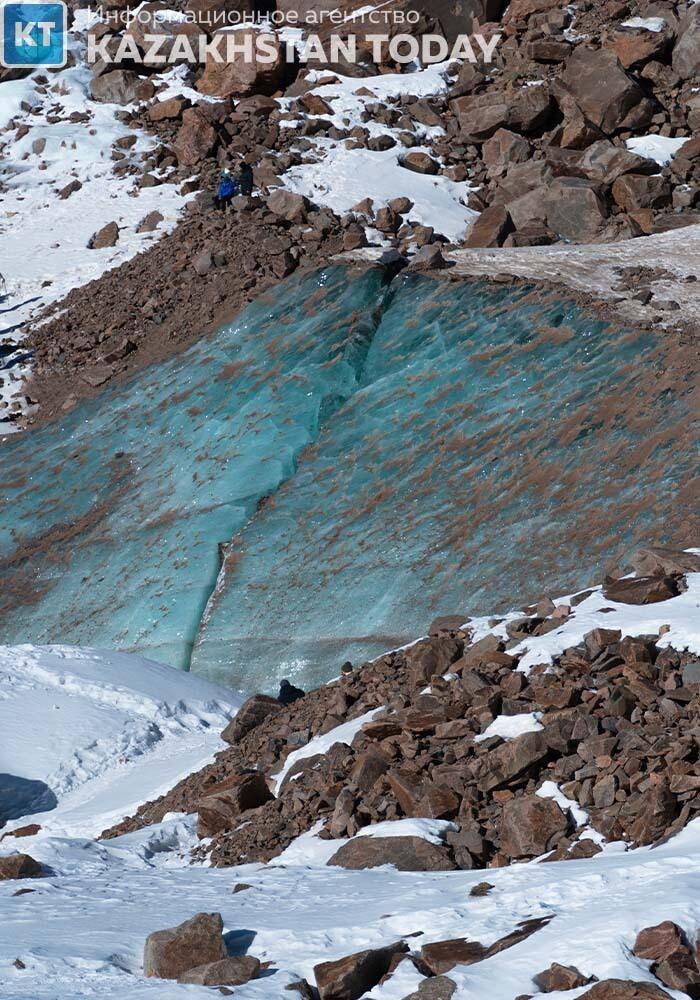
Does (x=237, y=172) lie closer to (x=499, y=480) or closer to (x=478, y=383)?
(x=478, y=383)

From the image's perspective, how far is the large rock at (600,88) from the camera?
21.2 m

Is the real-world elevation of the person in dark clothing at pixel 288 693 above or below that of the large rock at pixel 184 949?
below

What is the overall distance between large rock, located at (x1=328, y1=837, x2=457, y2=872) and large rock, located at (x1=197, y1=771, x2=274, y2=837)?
1450 millimetres

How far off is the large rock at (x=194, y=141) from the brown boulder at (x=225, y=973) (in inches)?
746

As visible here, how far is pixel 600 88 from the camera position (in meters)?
21.5

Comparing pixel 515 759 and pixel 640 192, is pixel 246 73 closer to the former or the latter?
pixel 640 192

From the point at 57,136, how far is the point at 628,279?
530 inches

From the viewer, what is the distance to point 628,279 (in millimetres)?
15070

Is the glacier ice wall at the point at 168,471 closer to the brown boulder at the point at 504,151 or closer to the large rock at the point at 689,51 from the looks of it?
the brown boulder at the point at 504,151

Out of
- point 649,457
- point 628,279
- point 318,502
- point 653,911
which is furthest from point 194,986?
point 628,279

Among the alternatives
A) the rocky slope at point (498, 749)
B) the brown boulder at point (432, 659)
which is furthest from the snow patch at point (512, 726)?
the brown boulder at point (432, 659)

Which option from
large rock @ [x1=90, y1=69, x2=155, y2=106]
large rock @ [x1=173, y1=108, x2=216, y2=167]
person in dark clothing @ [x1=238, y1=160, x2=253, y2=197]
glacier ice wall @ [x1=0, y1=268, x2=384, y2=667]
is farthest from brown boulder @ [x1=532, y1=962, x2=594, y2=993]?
large rock @ [x1=90, y1=69, x2=155, y2=106]

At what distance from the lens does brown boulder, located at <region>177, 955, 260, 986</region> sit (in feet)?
16.5

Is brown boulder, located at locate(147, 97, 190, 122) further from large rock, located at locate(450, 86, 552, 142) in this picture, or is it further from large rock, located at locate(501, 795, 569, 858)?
large rock, located at locate(501, 795, 569, 858)
